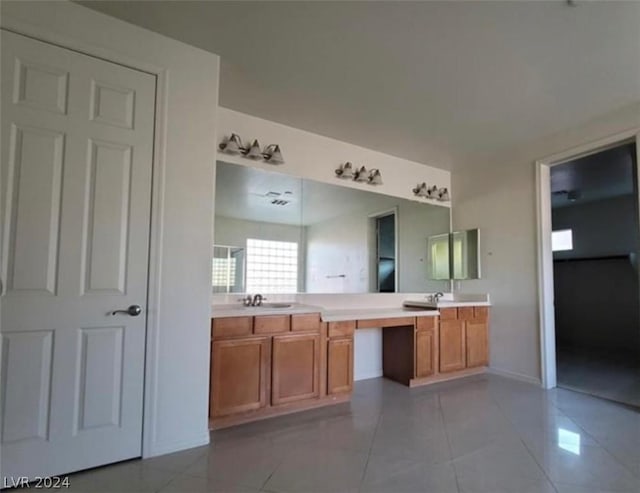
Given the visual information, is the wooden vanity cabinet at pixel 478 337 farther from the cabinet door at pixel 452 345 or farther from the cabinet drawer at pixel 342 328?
the cabinet drawer at pixel 342 328

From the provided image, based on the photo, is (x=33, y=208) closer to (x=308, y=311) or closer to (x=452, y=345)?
(x=308, y=311)

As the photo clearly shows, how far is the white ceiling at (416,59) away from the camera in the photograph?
1957 mm

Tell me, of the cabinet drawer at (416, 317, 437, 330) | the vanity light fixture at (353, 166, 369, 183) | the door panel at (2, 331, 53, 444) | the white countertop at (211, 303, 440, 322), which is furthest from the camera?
the vanity light fixture at (353, 166, 369, 183)

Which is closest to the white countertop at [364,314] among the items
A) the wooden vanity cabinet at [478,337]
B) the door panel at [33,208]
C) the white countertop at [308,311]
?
the white countertop at [308,311]

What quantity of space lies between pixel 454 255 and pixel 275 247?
2.45m

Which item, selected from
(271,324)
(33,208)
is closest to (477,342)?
(271,324)

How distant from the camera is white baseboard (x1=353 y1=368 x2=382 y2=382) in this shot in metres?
3.69

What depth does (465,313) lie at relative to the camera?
387 centimetres

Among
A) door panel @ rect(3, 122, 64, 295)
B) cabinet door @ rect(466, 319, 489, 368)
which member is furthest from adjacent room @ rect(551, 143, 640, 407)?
door panel @ rect(3, 122, 64, 295)

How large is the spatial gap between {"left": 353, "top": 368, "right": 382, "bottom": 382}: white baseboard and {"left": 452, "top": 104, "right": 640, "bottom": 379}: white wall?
1367 mm

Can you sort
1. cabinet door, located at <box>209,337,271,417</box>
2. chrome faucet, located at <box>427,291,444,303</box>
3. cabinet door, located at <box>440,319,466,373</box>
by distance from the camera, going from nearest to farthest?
1. cabinet door, located at <box>209,337,271,417</box>
2. cabinet door, located at <box>440,319,466,373</box>
3. chrome faucet, located at <box>427,291,444,303</box>

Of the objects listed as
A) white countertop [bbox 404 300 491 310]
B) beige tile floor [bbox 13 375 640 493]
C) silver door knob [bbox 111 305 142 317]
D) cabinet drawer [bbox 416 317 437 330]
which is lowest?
beige tile floor [bbox 13 375 640 493]

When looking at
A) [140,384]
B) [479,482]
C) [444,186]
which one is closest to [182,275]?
[140,384]

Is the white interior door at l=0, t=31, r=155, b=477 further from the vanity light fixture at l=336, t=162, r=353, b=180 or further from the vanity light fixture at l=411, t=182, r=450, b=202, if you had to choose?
the vanity light fixture at l=411, t=182, r=450, b=202
